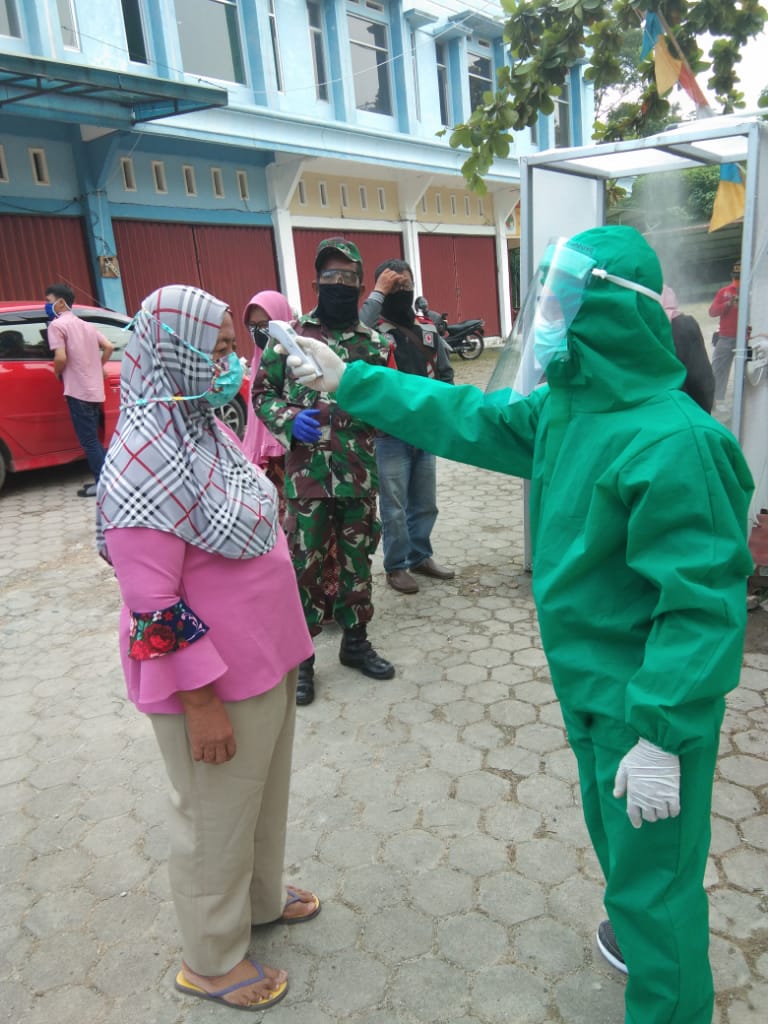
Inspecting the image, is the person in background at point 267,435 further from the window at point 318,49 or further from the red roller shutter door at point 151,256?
the window at point 318,49

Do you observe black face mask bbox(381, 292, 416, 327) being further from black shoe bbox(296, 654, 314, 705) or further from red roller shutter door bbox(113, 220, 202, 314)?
red roller shutter door bbox(113, 220, 202, 314)

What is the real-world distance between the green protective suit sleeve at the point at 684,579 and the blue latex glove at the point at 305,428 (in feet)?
6.25

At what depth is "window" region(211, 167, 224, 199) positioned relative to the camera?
41.3ft

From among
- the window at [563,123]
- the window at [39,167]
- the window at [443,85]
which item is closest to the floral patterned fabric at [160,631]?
the window at [39,167]

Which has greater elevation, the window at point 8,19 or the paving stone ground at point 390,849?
the window at point 8,19

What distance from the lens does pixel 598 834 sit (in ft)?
5.92

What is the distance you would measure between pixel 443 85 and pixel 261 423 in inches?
626

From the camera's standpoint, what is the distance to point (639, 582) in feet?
5.11

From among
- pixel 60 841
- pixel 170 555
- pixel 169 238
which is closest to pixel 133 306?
pixel 169 238

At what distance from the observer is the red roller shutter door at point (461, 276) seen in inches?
708

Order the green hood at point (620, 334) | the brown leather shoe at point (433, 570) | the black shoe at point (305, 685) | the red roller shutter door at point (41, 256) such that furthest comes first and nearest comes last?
the red roller shutter door at point (41, 256)
the brown leather shoe at point (433, 570)
the black shoe at point (305, 685)
the green hood at point (620, 334)

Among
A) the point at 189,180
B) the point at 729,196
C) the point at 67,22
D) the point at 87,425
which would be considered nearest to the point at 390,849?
the point at 729,196

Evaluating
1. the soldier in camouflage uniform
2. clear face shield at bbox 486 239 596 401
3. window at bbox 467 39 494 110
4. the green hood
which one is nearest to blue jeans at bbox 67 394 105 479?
the soldier in camouflage uniform

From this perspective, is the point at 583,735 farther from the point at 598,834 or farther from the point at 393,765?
the point at 393,765
